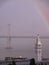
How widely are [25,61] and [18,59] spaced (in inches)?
89.4

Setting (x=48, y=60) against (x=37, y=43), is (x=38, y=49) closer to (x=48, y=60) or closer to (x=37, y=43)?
(x=37, y=43)

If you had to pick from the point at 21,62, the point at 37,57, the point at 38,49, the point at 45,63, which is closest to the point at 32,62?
the point at 45,63

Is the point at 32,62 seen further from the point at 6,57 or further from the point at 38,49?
the point at 38,49

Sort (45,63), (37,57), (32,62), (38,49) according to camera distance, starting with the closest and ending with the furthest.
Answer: (32,62) → (45,63) → (37,57) → (38,49)

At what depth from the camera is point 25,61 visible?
4109 cm

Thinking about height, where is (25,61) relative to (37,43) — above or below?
below

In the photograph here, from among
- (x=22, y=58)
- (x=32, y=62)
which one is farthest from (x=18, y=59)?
(x=32, y=62)

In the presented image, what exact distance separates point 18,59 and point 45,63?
5.33m

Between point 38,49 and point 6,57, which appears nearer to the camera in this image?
point 6,57

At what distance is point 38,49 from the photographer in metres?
52.7

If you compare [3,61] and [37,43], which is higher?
[37,43]

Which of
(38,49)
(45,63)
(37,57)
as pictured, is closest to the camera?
(45,63)

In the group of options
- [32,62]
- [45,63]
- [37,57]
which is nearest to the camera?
[32,62]

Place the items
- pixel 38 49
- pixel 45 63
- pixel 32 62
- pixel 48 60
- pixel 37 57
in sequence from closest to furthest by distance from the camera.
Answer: pixel 32 62, pixel 45 63, pixel 48 60, pixel 37 57, pixel 38 49
